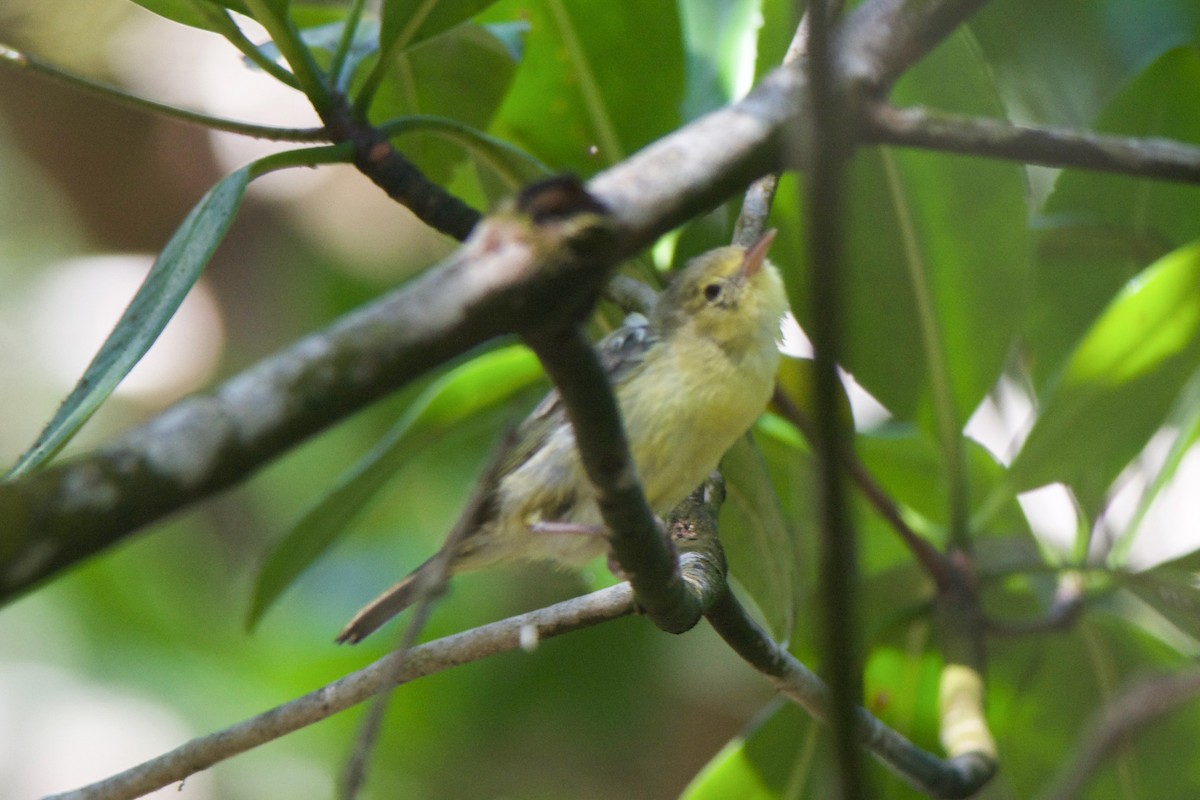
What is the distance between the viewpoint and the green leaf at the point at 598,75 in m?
2.42

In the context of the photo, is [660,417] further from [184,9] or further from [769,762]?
[184,9]

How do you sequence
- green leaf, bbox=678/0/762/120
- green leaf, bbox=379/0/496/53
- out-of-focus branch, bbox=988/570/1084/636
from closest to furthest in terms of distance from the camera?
green leaf, bbox=379/0/496/53 < out-of-focus branch, bbox=988/570/1084/636 < green leaf, bbox=678/0/762/120

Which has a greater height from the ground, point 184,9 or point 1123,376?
point 184,9

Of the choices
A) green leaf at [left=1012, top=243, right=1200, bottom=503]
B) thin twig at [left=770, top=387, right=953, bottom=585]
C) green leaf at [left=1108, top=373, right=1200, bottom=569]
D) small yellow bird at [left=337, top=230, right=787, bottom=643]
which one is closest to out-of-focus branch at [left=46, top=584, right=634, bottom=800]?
small yellow bird at [left=337, top=230, right=787, bottom=643]

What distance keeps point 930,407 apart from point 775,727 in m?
0.72

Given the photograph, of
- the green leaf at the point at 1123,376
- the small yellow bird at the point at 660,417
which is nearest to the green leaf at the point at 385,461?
the small yellow bird at the point at 660,417

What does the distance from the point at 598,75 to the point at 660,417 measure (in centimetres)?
80

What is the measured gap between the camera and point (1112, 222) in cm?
261

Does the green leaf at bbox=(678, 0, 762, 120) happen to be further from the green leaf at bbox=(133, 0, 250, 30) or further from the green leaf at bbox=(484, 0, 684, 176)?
the green leaf at bbox=(133, 0, 250, 30)

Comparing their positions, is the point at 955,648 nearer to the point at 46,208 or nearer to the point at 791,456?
the point at 791,456

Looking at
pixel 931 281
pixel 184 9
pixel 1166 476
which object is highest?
pixel 184 9

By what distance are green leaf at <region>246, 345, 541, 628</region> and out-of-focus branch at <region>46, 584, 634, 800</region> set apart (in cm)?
75

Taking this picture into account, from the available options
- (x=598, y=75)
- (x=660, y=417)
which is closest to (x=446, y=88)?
(x=598, y=75)

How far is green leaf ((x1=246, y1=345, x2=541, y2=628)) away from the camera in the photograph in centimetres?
238
